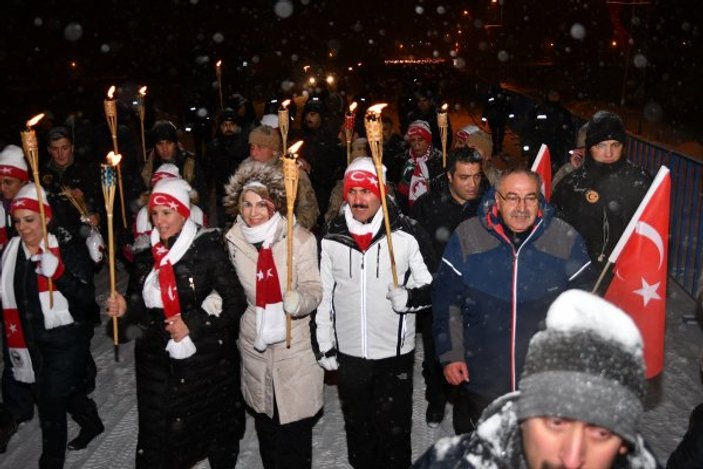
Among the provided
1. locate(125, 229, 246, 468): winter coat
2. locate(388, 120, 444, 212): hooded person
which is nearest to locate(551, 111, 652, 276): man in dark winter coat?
locate(388, 120, 444, 212): hooded person

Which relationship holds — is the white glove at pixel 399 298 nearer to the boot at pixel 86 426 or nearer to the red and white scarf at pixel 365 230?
the red and white scarf at pixel 365 230

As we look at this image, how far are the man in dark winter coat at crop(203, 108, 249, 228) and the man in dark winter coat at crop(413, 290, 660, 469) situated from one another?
6.94m

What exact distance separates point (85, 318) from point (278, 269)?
4.26 ft

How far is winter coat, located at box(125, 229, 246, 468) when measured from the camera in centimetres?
372

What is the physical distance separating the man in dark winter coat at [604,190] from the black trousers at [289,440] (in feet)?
7.58

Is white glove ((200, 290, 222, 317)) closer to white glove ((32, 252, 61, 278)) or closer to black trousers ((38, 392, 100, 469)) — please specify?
white glove ((32, 252, 61, 278))

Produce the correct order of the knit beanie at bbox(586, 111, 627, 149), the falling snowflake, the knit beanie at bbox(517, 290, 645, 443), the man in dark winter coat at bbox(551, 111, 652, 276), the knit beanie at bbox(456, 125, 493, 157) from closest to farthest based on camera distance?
the knit beanie at bbox(517, 290, 645, 443)
the man in dark winter coat at bbox(551, 111, 652, 276)
the knit beanie at bbox(586, 111, 627, 149)
the knit beanie at bbox(456, 125, 493, 157)
the falling snowflake

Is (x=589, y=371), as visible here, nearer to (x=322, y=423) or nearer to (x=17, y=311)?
(x=17, y=311)

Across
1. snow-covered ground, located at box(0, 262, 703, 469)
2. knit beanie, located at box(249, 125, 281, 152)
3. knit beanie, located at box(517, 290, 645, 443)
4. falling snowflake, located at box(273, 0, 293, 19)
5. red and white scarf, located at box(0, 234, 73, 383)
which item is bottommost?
snow-covered ground, located at box(0, 262, 703, 469)

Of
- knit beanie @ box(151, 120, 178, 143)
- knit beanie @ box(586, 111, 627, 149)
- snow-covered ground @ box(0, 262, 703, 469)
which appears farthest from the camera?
knit beanie @ box(151, 120, 178, 143)

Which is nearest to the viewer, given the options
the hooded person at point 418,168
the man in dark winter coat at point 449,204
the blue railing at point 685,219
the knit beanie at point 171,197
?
the knit beanie at point 171,197

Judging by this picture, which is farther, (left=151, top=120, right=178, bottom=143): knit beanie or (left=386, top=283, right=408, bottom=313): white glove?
(left=151, top=120, right=178, bottom=143): knit beanie

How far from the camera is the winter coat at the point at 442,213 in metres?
4.76

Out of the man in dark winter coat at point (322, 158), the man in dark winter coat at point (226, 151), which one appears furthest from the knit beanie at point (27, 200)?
the man in dark winter coat at point (322, 158)
